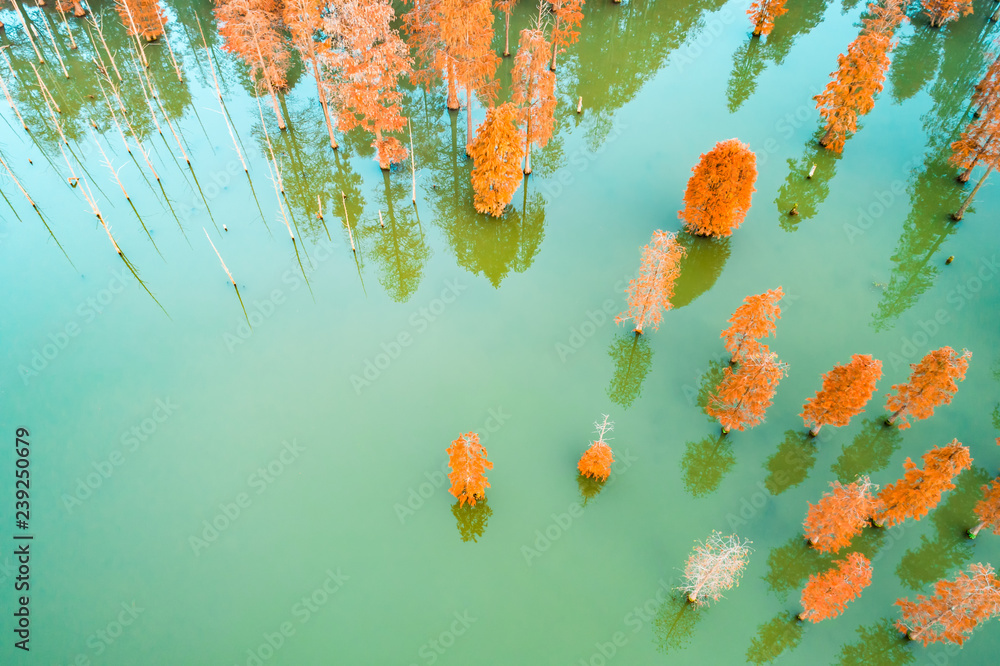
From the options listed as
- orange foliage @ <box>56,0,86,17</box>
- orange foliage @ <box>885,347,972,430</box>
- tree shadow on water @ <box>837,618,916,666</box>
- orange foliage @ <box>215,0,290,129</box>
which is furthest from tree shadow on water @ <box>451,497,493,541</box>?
orange foliage @ <box>56,0,86,17</box>

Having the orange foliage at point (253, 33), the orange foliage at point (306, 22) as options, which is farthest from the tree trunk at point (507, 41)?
the orange foliage at point (253, 33)

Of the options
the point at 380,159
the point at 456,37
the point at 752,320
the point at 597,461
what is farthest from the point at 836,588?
the point at 380,159

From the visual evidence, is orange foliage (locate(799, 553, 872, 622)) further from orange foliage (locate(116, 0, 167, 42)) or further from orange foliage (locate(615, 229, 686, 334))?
orange foliage (locate(116, 0, 167, 42))

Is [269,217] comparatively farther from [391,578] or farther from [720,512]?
[720,512]

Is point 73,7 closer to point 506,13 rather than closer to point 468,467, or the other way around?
point 506,13

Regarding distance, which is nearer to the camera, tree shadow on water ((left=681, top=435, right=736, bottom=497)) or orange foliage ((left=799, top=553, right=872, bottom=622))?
orange foliage ((left=799, top=553, right=872, bottom=622))

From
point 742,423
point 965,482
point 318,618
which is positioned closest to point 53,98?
point 318,618

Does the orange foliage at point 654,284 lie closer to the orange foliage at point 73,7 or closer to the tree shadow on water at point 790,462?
the tree shadow on water at point 790,462
